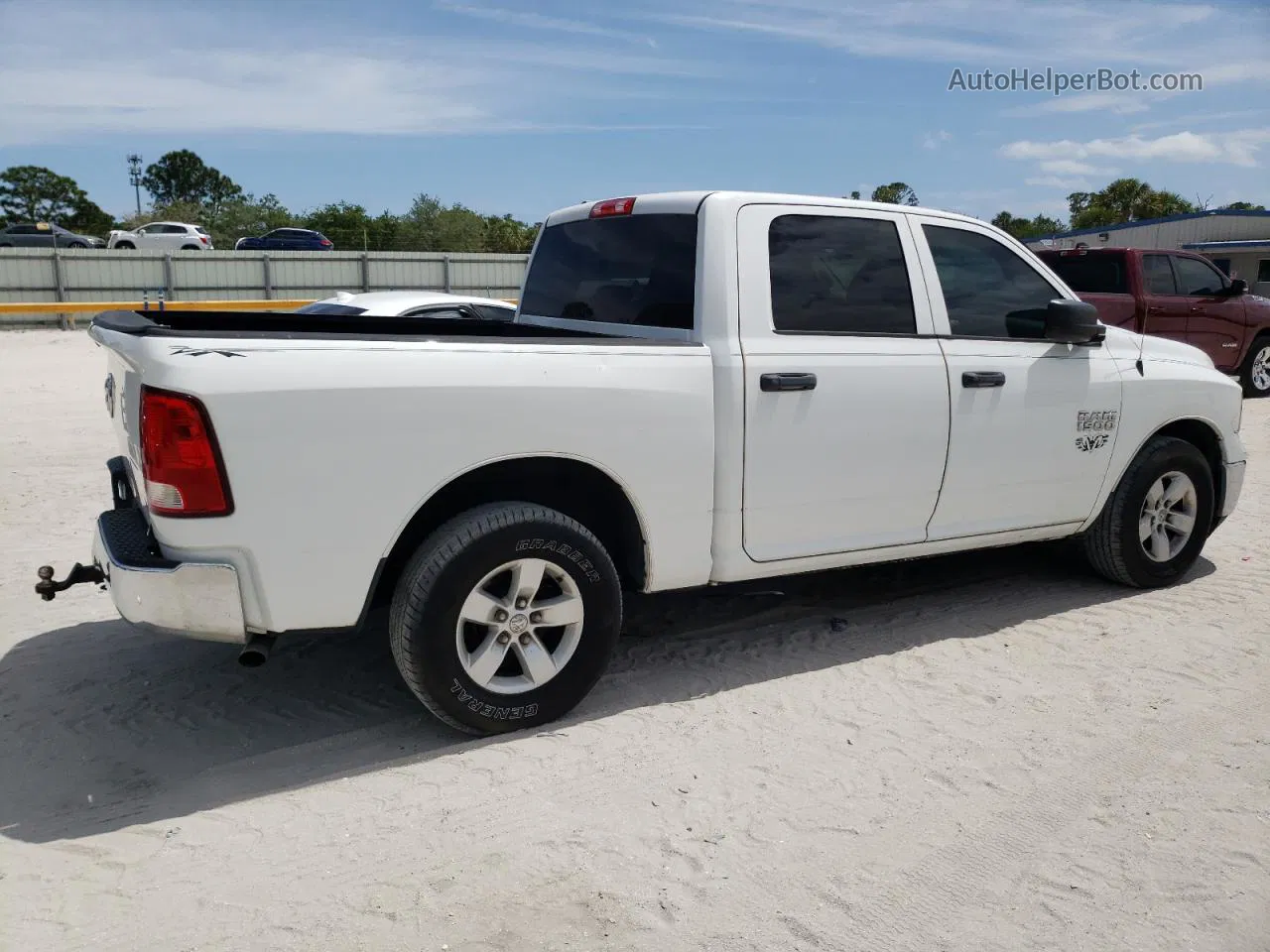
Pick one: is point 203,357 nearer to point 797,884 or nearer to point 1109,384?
point 797,884

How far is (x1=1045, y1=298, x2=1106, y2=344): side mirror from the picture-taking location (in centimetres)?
484

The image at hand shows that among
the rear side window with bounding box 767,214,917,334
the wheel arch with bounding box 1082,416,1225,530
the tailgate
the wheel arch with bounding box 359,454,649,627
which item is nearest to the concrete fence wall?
the tailgate

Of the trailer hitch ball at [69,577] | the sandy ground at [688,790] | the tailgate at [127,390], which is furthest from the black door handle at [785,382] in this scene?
the trailer hitch ball at [69,577]

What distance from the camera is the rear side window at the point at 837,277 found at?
4.29 m

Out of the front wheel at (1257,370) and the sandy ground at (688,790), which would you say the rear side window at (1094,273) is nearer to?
the front wheel at (1257,370)

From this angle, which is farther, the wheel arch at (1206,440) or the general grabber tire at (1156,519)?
the wheel arch at (1206,440)

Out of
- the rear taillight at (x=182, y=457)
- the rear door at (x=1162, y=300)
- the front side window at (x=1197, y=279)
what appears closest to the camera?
the rear taillight at (x=182, y=457)

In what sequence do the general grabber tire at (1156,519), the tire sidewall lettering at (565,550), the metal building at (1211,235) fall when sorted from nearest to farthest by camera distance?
the tire sidewall lettering at (565,550) < the general grabber tire at (1156,519) < the metal building at (1211,235)

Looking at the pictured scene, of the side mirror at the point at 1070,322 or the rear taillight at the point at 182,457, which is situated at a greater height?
the side mirror at the point at 1070,322

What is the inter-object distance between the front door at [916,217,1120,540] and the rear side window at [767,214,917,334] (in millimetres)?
205

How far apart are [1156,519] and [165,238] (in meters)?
40.4

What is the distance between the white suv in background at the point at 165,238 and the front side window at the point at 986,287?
38.8 metres

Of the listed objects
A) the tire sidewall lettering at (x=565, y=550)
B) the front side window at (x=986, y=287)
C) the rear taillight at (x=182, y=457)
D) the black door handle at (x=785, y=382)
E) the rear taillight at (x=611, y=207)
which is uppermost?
the rear taillight at (x=611, y=207)

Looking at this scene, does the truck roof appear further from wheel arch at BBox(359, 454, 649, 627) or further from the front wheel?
the front wheel
